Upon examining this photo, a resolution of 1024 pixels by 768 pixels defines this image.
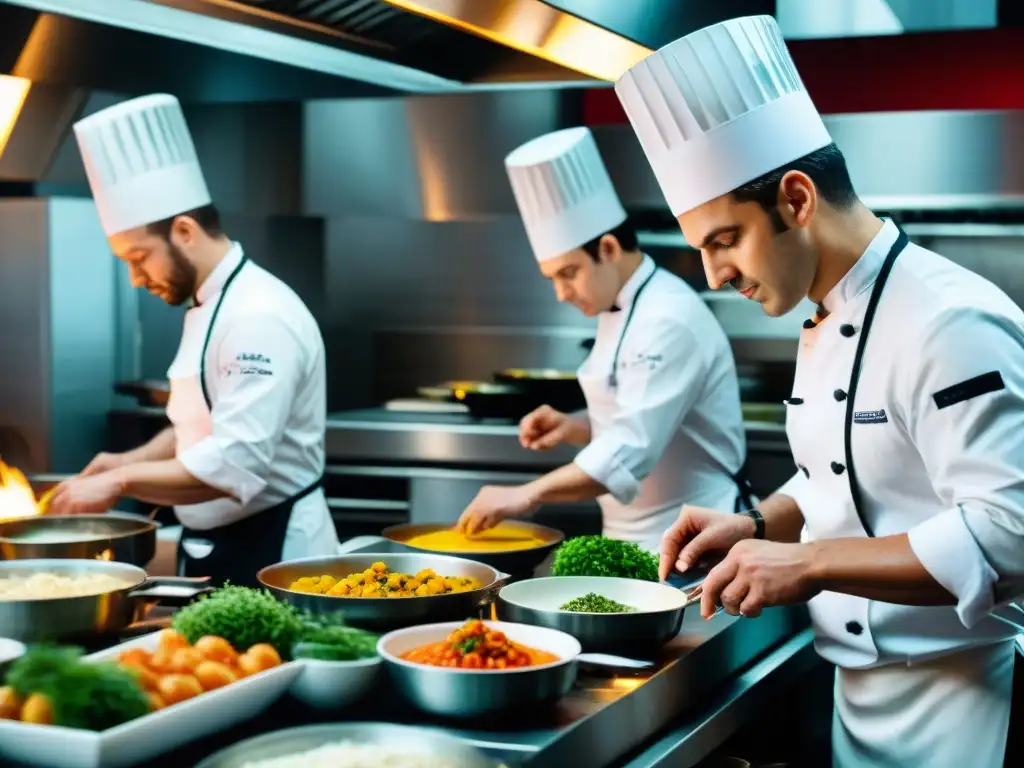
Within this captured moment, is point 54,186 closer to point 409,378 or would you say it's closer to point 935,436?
point 409,378

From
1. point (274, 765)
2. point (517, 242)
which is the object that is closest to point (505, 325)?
point (517, 242)

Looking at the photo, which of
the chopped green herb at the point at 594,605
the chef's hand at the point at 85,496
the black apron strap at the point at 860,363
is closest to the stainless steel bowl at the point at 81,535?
the chef's hand at the point at 85,496

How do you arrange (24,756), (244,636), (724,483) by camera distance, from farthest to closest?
(724,483), (244,636), (24,756)

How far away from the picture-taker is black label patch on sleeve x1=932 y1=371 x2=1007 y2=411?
6.06ft

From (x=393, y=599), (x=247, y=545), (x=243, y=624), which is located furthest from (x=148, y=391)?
(x=243, y=624)

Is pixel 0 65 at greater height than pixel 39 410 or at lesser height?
greater

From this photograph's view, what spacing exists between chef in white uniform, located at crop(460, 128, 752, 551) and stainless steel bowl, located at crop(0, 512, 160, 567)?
0.95m

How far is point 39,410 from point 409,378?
1.56 metres

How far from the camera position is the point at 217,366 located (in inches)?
129

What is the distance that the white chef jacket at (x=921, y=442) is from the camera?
72.7 inches

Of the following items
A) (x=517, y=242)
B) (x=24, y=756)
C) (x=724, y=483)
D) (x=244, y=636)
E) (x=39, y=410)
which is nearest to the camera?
(x=24, y=756)

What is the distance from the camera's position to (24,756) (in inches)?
58.7

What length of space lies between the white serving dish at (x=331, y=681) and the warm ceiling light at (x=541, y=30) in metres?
1.09

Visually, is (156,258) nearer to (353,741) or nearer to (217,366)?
(217,366)
